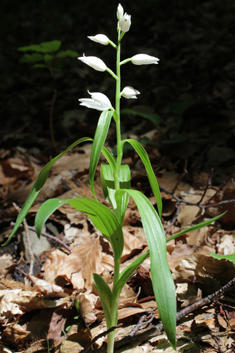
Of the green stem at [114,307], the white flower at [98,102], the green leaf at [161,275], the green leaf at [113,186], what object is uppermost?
the white flower at [98,102]

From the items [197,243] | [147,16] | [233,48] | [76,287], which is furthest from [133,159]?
[147,16]

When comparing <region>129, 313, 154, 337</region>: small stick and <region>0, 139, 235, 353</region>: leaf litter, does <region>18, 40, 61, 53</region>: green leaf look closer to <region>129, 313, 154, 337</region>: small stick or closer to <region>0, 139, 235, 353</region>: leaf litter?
<region>0, 139, 235, 353</region>: leaf litter

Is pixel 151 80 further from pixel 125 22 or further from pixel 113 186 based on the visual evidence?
pixel 113 186

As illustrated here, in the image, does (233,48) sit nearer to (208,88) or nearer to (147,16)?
(208,88)

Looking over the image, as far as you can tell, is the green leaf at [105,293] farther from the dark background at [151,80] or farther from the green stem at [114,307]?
the dark background at [151,80]

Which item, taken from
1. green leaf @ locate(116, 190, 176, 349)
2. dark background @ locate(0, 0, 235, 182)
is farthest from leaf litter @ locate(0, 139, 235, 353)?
dark background @ locate(0, 0, 235, 182)

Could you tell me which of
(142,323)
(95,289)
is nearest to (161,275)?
(142,323)

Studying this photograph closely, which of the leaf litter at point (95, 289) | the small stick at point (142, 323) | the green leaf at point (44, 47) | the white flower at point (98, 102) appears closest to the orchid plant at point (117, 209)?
the white flower at point (98, 102)
